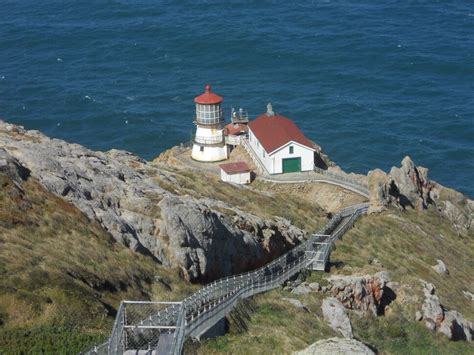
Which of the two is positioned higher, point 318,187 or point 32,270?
point 32,270

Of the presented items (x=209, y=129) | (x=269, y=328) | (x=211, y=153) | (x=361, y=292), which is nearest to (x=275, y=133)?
(x=209, y=129)

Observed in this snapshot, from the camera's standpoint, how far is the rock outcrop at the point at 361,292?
46938mm

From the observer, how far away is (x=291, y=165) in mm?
83312

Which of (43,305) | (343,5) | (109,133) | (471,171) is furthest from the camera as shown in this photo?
(343,5)

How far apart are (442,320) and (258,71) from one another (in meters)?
106

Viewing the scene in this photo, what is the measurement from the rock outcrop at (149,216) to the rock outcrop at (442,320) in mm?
10160

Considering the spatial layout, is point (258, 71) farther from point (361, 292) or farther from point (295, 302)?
point (295, 302)

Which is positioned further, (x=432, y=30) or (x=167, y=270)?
(x=432, y=30)

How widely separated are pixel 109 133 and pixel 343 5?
85.1 meters

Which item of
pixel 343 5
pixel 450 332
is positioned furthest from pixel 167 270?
pixel 343 5

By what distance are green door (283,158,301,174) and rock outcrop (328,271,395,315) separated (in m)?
34.8

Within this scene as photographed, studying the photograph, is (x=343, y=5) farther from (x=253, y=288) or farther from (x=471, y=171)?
(x=253, y=288)

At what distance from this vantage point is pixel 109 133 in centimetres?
12494

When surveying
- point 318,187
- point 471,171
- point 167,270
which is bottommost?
point 471,171
